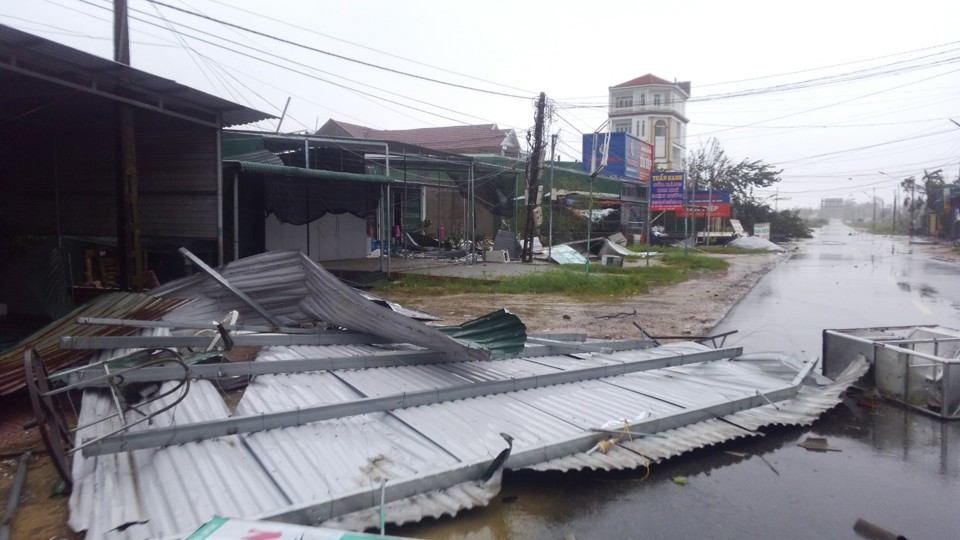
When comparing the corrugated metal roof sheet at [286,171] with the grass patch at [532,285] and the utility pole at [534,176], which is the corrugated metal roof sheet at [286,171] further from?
the utility pole at [534,176]

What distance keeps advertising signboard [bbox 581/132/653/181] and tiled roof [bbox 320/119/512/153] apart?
1129cm

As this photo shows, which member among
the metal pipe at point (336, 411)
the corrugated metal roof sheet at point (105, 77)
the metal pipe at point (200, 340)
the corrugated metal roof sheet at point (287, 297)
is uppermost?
the corrugated metal roof sheet at point (105, 77)

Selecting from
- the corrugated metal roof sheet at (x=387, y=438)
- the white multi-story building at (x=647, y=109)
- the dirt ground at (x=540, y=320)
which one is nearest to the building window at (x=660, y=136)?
the white multi-story building at (x=647, y=109)

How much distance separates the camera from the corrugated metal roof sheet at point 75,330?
5.17 metres

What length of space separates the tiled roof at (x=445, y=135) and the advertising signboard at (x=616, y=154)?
1129cm

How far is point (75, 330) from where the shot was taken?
5664 millimetres

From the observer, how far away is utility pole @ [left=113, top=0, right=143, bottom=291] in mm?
9266

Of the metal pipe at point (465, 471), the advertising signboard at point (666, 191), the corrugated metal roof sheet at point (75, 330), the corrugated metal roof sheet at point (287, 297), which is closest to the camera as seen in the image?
the metal pipe at point (465, 471)

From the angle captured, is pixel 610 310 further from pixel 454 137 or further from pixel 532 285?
pixel 454 137

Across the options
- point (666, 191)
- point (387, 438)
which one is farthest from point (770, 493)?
point (666, 191)

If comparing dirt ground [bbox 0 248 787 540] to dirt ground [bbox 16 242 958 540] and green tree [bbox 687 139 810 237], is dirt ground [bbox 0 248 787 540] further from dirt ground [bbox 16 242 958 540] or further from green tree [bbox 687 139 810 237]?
green tree [bbox 687 139 810 237]

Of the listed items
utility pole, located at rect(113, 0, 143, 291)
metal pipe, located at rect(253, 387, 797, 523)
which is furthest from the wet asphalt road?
utility pole, located at rect(113, 0, 143, 291)

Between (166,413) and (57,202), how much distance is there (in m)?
9.95

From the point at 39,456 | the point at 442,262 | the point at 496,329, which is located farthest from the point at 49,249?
the point at 442,262
